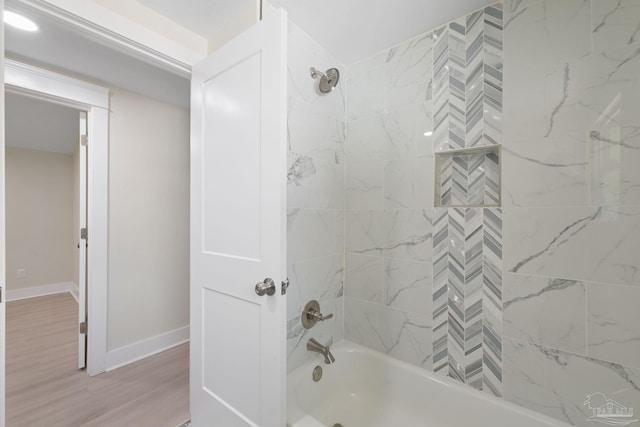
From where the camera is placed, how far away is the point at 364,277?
166cm

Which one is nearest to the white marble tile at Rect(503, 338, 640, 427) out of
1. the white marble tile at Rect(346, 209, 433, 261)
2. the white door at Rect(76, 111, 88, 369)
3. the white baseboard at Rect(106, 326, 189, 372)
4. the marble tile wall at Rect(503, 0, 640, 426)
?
the marble tile wall at Rect(503, 0, 640, 426)

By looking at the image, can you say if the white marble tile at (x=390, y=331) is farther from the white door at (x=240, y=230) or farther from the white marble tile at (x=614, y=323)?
the white door at (x=240, y=230)

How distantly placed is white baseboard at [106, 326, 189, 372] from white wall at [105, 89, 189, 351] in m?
0.04

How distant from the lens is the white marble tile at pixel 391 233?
142cm

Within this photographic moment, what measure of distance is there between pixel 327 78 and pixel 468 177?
37.1 inches

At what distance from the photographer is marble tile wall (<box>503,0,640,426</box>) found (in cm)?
96

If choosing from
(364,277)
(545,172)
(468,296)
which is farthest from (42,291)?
(545,172)

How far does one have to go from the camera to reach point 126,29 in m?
1.18

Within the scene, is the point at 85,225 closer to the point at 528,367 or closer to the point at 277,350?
the point at 277,350

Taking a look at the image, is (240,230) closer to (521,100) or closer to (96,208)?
(521,100)

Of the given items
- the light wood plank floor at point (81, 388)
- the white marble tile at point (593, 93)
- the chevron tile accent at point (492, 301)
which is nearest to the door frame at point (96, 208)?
the light wood plank floor at point (81, 388)

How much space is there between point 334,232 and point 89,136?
1985 millimetres

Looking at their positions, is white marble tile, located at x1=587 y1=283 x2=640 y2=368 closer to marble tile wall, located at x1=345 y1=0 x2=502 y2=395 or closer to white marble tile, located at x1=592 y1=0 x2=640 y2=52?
marble tile wall, located at x1=345 y1=0 x2=502 y2=395

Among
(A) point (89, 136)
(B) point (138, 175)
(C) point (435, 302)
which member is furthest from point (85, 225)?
(C) point (435, 302)
